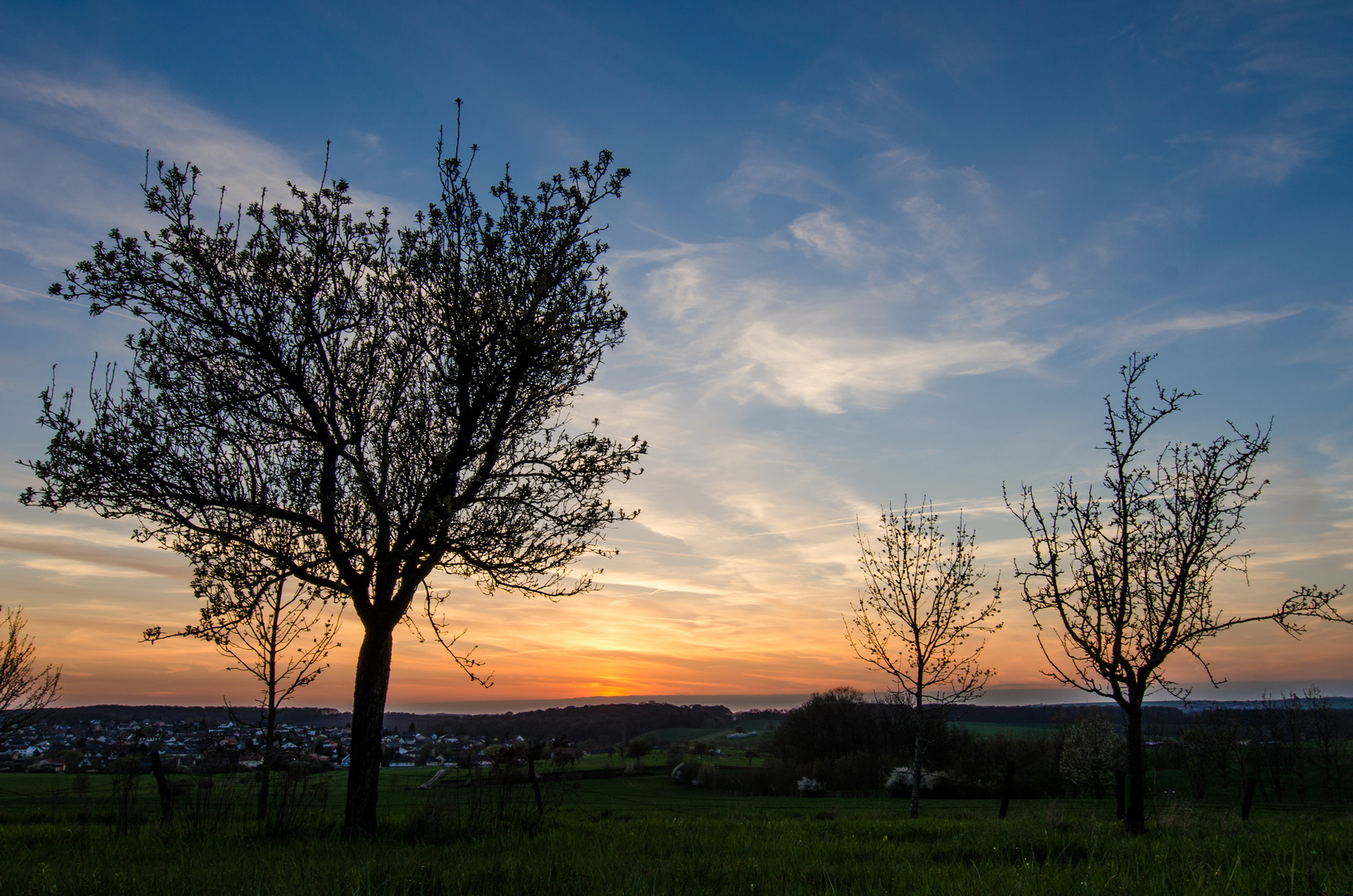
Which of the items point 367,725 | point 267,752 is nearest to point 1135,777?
point 367,725

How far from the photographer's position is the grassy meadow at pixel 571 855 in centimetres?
517

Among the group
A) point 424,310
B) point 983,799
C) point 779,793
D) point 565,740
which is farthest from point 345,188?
point 779,793

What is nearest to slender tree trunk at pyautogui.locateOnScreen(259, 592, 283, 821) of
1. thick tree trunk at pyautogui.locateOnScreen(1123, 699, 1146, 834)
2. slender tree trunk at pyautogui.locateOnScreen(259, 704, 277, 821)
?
slender tree trunk at pyautogui.locateOnScreen(259, 704, 277, 821)

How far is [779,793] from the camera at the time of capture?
3275 inches

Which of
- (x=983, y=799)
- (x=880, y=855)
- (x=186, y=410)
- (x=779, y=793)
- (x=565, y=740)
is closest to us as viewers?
(x=880, y=855)

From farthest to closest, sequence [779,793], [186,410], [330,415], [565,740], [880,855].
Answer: [779,793]
[565,740]
[330,415]
[186,410]
[880,855]

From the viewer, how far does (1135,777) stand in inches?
490

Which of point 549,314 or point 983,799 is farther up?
point 549,314

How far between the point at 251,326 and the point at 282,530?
347 centimetres

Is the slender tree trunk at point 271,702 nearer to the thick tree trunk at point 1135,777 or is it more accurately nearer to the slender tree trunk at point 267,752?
the slender tree trunk at point 267,752

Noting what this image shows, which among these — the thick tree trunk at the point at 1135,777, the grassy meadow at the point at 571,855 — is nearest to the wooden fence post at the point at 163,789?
the grassy meadow at the point at 571,855

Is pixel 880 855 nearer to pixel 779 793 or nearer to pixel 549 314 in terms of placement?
pixel 549 314

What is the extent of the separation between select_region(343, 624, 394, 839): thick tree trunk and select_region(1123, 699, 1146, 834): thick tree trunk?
1294 centimetres

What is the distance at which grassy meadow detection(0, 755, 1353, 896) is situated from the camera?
17.0 feet
